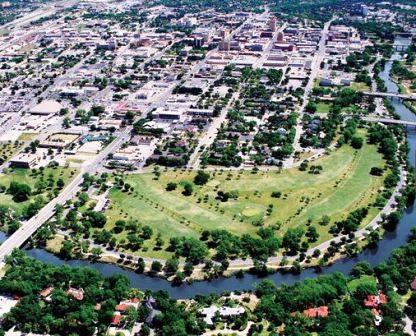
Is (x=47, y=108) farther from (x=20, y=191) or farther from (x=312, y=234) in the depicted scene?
(x=312, y=234)

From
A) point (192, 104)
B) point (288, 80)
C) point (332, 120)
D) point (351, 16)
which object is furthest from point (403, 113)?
point (351, 16)

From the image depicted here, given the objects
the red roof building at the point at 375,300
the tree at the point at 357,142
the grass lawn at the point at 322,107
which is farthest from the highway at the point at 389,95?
the red roof building at the point at 375,300

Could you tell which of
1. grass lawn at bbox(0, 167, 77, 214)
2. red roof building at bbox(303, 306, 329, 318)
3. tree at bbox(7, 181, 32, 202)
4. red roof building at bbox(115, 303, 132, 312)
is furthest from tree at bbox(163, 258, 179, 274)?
tree at bbox(7, 181, 32, 202)

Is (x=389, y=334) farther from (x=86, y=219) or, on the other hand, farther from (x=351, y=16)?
(x=351, y=16)

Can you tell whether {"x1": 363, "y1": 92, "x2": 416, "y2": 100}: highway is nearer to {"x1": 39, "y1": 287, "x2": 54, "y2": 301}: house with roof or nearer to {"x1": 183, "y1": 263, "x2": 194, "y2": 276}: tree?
{"x1": 183, "y1": 263, "x2": 194, "y2": 276}: tree

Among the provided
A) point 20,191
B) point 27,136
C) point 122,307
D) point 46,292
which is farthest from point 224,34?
point 122,307

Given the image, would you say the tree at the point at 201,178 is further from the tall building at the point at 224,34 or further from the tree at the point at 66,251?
the tall building at the point at 224,34
